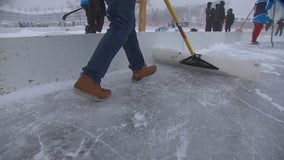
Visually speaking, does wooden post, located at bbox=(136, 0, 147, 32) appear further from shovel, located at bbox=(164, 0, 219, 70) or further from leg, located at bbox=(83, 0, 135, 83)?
leg, located at bbox=(83, 0, 135, 83)

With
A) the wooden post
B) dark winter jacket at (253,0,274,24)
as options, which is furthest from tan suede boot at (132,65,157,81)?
dark winter jacket at (253,0,274,24)

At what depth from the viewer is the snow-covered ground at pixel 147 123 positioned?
79 centimetres

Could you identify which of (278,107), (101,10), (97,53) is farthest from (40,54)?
(278,107)

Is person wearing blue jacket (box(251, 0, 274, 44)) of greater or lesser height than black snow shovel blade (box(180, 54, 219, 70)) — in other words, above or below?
above

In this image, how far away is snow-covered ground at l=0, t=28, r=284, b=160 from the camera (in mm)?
789

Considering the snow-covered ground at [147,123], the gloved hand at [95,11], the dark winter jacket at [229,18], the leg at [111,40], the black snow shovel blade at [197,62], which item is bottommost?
the snow-covered ground at [147,123]

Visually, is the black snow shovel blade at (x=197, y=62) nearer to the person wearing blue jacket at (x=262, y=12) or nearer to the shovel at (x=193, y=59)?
the shovel at (x=193, y=59)

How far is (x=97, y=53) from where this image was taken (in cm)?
119

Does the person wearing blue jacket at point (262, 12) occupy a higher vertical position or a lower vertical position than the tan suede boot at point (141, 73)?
higher

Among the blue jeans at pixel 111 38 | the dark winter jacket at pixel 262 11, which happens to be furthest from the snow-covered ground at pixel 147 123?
the dark winter jacket at pixel 262 11

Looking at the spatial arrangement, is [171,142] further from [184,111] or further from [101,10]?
[101,10]

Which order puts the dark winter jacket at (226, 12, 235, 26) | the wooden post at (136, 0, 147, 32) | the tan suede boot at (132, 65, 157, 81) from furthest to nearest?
the dark winter jacket at (226, 12, 235, 26) < the wooden post at (136, 0, 147, 32) < the tan suede boot at (132, 65, 157, 81)

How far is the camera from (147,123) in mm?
1004

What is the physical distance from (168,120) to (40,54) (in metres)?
1.01
